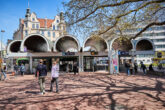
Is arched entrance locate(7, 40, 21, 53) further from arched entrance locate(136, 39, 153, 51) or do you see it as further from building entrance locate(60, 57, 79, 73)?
arched entrance locate(136, 39, 153, 51)

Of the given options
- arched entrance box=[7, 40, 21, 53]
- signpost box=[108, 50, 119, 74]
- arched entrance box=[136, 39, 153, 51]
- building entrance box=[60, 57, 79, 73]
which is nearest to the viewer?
signpost box=[108, 50, 119, 74]

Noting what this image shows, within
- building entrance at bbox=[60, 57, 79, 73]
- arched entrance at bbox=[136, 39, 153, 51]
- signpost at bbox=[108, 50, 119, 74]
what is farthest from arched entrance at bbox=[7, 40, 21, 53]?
arched entrance at bbox=[136, 39, 153, 51]

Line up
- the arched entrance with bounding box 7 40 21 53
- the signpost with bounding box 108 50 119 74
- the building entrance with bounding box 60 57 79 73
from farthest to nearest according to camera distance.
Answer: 1. the building entrance with bounding box 60 57 79 73
2. the arched entrance with bounding box 7 40 21 53
3. the signpost with bounding box 108 50 119 74

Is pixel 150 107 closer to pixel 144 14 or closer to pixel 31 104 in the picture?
pixel 31 104

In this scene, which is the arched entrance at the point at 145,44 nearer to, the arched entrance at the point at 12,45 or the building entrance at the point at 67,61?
the building entrance at the point at 67,61

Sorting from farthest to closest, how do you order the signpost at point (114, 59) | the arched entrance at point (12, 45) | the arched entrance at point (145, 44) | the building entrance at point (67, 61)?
1. the building entrance at point (67, 61)
2. the arched entrance at point (145, 44)
3. the arched entrance at point (12, 45)
4. the signpost at point (114, 59)

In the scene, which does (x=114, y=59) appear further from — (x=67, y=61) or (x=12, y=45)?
(x=12, y=45)

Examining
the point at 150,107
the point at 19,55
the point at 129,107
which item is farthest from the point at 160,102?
the point at 19,55

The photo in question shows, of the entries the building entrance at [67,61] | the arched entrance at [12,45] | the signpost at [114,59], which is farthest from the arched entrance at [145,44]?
the arched entrance at [12,45]

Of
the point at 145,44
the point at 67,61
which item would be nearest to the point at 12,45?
the point at 67,61

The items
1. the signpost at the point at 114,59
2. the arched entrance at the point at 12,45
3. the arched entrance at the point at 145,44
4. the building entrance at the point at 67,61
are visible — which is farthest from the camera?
the building entrance at the point at 67,61

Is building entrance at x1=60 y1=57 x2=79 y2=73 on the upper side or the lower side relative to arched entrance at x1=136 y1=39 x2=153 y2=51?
lower

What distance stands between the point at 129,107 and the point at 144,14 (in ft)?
25.3

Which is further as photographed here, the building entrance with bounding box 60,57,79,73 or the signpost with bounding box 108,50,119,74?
the building entrance with bounding box 60,57,79,73
